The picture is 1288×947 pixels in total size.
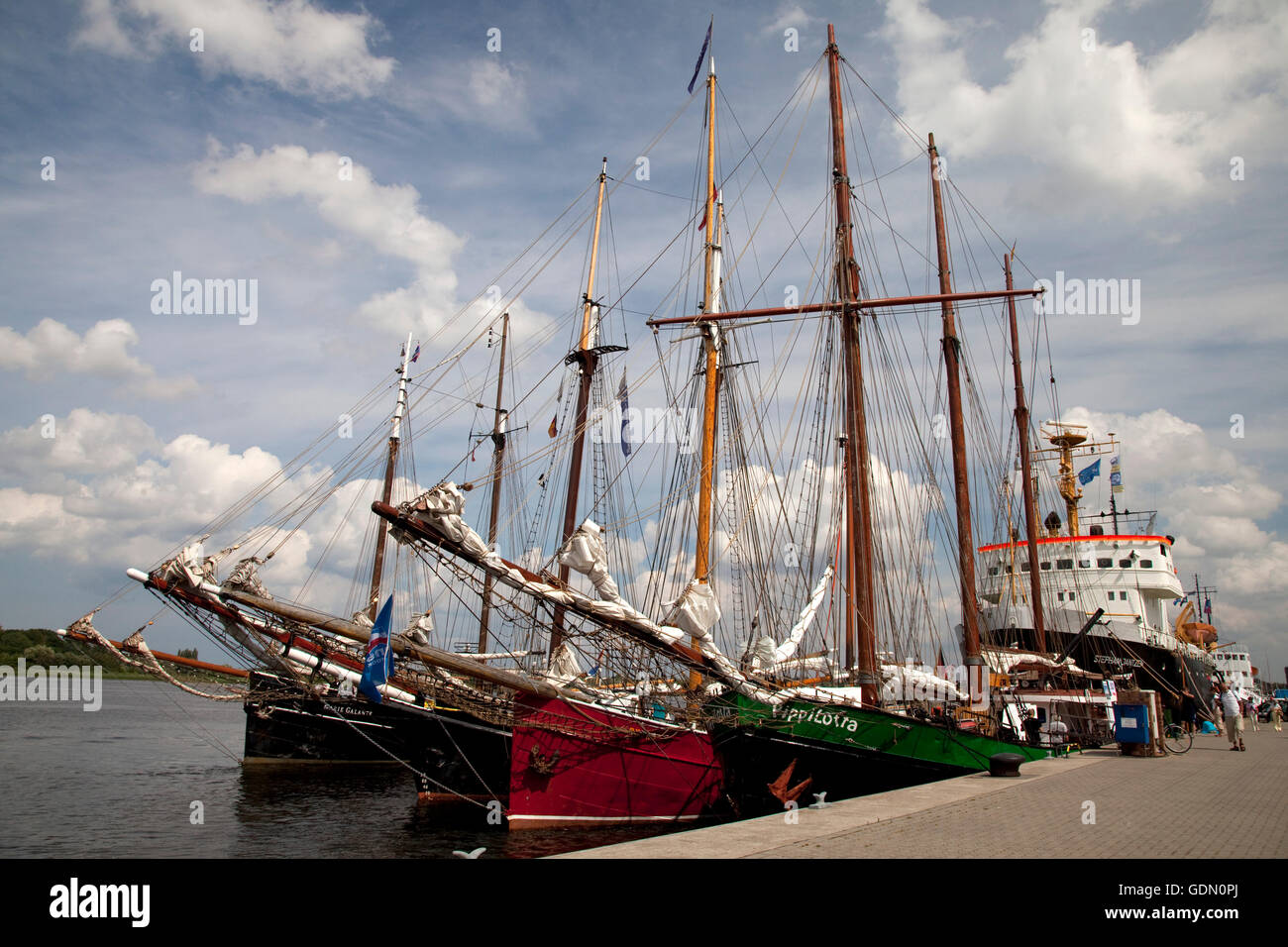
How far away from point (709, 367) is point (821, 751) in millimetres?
11690

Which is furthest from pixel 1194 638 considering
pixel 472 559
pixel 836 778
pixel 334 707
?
pixel 472 559

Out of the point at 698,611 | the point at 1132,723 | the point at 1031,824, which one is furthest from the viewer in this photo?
the point at 1132,723

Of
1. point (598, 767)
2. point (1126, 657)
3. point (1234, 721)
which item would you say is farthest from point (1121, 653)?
point (598, 767)

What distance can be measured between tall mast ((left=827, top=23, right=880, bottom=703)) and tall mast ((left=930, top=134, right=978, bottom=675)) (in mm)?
3730

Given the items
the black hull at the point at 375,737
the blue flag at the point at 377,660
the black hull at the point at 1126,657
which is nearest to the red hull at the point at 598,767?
the black hull at the point at 375,737

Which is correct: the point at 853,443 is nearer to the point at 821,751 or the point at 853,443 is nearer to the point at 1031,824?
the point at 821,751

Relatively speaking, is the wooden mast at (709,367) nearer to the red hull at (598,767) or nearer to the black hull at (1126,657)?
the red hull at (598,767)

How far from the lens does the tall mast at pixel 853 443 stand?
69.5 ft

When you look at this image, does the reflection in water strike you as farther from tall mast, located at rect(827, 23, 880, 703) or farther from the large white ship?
the large white ship

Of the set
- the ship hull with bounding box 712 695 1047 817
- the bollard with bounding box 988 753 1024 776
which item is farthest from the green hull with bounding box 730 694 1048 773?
the bollard with bounding box 988 753 1024 776

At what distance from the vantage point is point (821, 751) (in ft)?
60.0
